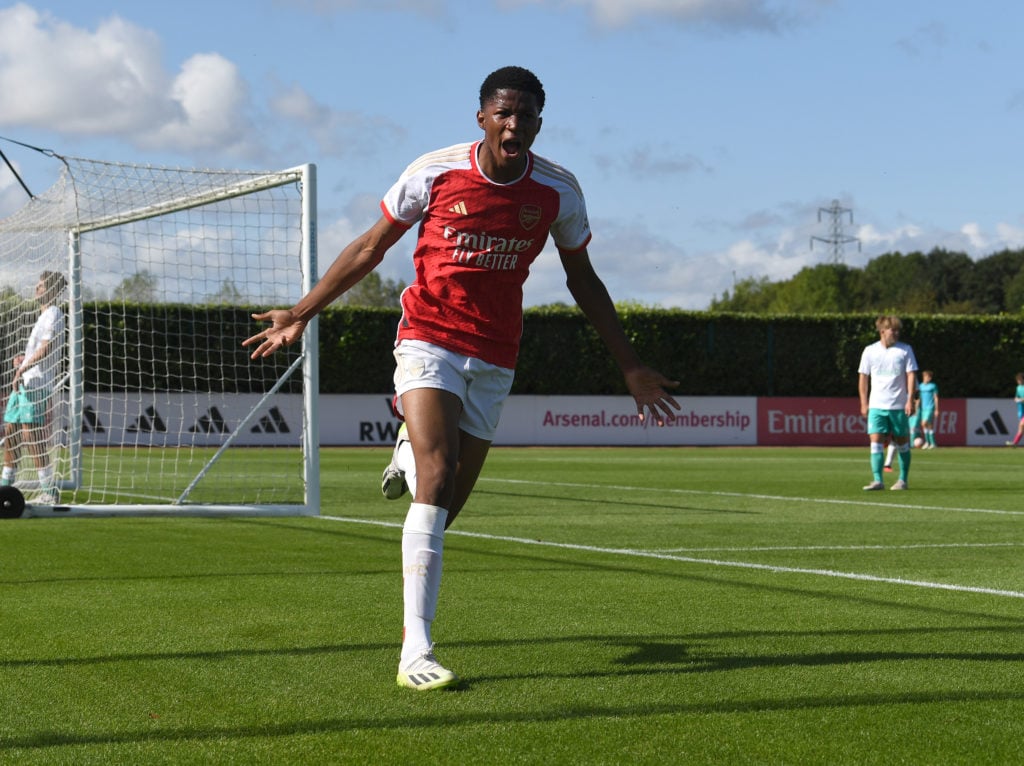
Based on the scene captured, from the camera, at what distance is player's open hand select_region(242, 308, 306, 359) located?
4.88 metres

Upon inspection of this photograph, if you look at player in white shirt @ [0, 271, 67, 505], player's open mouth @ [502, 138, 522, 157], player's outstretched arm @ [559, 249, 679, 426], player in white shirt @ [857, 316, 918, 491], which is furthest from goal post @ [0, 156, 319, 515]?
player in white shirt @ [857, 316, 918, 491]

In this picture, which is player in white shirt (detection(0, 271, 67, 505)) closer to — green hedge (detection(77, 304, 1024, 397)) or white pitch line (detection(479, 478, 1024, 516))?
white pitch line (detection(479, 478, 1024, 516))

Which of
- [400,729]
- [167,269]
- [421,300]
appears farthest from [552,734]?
[167,269]

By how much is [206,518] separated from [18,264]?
16.7 ft

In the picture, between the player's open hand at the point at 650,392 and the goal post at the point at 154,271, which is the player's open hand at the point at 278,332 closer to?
the player's open hand at the point at 650,392

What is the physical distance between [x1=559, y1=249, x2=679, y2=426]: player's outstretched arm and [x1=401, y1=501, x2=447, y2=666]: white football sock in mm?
1032

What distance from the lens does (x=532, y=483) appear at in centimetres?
1808

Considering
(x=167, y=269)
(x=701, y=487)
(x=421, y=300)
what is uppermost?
(x=167, y=269)

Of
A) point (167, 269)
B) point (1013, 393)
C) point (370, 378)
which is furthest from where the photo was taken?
point (1013, 393)

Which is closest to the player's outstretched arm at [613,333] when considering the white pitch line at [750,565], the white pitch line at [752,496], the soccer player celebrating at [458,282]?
the soccer player celebrating at [458,282]

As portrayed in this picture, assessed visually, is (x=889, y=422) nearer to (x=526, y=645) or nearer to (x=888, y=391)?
(x=888, y=391)

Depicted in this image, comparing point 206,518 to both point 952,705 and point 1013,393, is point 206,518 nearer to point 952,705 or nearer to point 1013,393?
point 952,705

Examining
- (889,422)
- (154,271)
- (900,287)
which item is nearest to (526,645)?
(154,271)

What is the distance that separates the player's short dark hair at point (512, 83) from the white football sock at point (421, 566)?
1600mm
